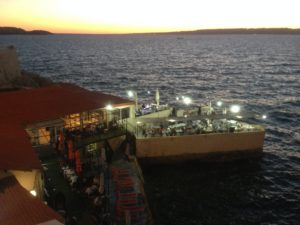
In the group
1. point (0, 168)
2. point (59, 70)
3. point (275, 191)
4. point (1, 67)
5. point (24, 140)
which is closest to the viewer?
point (0, 168)

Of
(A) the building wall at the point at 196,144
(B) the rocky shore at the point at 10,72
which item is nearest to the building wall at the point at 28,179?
(A) the building wall at the point at 196,144

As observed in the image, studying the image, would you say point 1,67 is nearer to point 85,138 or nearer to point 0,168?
point 85,138

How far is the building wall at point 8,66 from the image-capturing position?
4650 centimetres

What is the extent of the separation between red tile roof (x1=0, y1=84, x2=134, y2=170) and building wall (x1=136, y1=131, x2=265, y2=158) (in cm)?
437

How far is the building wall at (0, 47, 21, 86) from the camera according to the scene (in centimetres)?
4650

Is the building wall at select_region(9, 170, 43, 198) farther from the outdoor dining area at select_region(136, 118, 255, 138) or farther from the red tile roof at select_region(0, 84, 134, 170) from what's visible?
the outdoor dining area at select_region(136, 118, 255, 138)

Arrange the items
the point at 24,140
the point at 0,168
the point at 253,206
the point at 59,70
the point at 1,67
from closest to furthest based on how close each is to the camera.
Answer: the point at 0,168
the point at 24,140
the point at 253,206
the point at 1,67
the point at 59,70

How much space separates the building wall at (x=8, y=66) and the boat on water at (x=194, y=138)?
24.2 meters

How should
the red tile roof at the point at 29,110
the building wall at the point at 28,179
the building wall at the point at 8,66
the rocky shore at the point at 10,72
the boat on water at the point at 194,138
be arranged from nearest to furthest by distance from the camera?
the building wall at the point at 28,179 → the red tile roof at the point at 29,110 → the boat on water at the point at 194,138 → the rocky shore at the point at 10,72 → the building wall at the point at 8,66

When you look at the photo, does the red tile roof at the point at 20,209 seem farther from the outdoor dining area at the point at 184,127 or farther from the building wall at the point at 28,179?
the outdoor dining area at the point at 184,127

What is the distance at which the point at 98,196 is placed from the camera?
2102 centimetres

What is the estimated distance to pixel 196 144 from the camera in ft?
102

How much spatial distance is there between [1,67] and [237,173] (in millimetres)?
33894

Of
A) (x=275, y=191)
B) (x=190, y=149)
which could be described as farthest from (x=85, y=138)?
(x=275, y=191)
